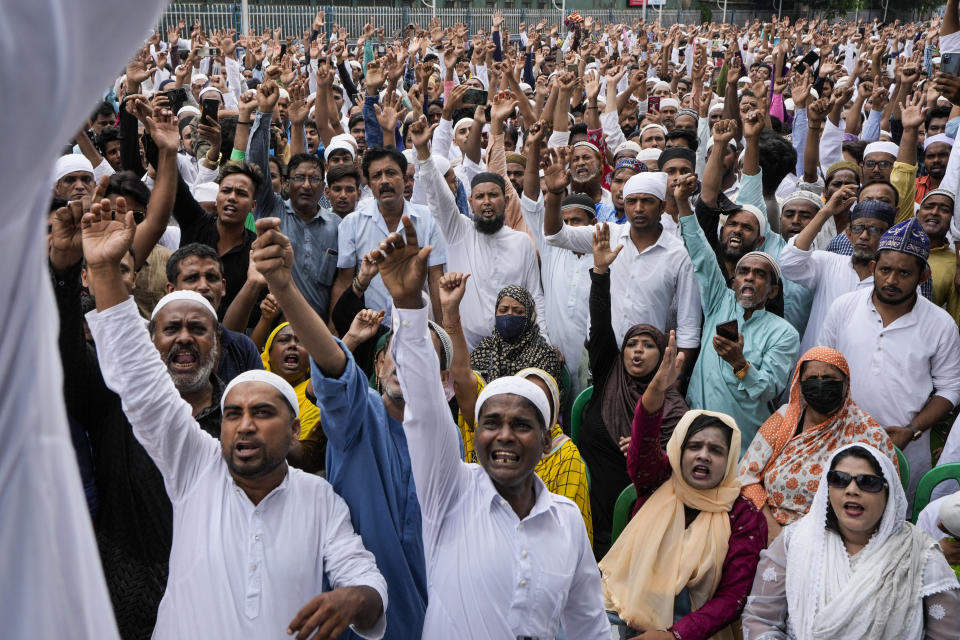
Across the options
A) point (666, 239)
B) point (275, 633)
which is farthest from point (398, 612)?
point (666, 239)

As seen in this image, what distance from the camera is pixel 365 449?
2.56 metres

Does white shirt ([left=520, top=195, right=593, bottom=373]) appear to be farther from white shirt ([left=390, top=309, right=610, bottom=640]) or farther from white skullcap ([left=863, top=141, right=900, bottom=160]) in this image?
white skullcap ([left=863, top=141, right=900, bottom=160])

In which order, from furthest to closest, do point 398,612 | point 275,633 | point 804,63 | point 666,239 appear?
point 804,63 < point 666,239 < point 398,612 < point 275,633

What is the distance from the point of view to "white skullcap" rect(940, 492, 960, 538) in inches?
119

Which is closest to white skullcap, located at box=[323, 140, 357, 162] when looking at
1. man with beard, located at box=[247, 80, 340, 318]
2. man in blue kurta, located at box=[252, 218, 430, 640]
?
man with beard, located at box=[247, 80, 340, 318]

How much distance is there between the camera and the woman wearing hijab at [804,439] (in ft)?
11.2

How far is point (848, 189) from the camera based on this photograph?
4520 mm

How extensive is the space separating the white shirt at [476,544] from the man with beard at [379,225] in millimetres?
2360

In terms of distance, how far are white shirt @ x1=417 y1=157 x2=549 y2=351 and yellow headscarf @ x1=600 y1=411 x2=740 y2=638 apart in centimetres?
154

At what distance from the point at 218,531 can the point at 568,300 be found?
2.76 metres

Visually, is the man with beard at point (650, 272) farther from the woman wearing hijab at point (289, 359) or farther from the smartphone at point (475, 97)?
the smartphone at point (475, 97)

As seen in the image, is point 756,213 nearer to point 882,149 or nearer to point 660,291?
point 660,291

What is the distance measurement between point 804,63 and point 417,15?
1181 cm

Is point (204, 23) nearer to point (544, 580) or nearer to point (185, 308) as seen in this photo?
point (185, 308)
